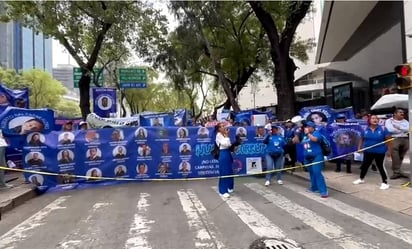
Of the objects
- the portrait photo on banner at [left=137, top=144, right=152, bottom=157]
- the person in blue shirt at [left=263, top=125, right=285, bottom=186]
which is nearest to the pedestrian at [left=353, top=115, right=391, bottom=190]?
the person in blue shirt at [left=263, top=125, right=285, bottom=186]

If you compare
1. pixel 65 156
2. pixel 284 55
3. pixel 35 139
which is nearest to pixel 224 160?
pixel 65 156

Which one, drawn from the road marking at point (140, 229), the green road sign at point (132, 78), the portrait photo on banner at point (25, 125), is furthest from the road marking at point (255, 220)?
the green road sign at point (132, 78)

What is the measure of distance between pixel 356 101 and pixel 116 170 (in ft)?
66.6

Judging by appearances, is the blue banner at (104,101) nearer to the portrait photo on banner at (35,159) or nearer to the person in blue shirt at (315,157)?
the portrait photo on banner at (35,159)

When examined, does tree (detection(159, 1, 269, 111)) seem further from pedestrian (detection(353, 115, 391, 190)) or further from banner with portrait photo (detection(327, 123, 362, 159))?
pedestrian (detection(353, 115, 391, 190))

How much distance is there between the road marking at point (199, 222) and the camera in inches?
244

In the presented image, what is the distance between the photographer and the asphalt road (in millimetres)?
6293

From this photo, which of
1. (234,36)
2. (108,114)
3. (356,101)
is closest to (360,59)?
(356,101)

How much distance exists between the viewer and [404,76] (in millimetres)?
10078

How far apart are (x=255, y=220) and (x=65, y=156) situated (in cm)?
671

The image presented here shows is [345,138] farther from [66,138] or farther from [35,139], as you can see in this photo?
[35,139]

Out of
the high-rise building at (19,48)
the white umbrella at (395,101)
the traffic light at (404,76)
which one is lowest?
the white umbrella at (395,101)

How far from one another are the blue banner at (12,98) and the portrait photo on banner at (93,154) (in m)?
3.95

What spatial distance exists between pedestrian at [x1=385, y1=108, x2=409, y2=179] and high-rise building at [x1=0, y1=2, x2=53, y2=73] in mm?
73153
